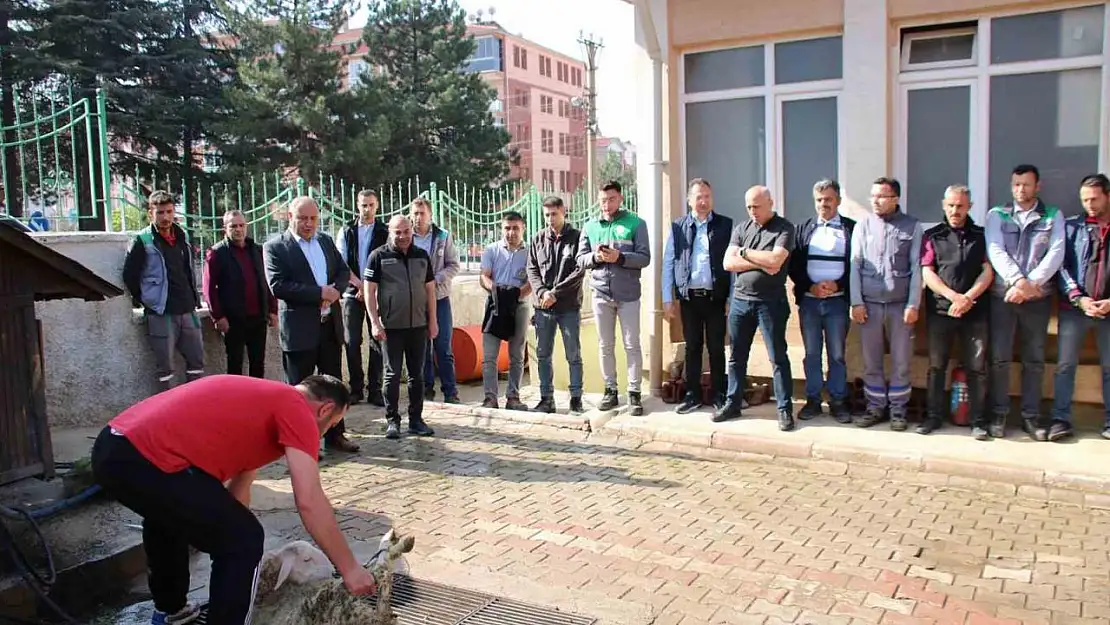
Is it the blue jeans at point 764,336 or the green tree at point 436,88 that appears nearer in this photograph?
the blue jeans at point 764,336

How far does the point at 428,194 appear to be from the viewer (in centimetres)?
1266

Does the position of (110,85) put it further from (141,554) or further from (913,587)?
(913,587)

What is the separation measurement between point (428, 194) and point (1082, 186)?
8.17 m

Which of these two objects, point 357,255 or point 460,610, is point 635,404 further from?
point 460,610

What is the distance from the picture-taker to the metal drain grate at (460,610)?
4320 mm

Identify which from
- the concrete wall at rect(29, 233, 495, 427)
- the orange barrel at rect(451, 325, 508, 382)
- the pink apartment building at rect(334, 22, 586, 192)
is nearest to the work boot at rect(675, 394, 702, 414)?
the orange barrel at rect(451, 325, 508, 382)

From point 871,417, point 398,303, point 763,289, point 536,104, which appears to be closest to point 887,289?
point 763,289

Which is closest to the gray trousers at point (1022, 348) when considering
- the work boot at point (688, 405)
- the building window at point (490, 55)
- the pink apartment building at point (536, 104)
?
the work boot at point (688, 405)

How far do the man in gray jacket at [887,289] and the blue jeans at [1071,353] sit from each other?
1.09m

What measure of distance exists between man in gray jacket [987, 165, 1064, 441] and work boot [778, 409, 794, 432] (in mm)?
1555

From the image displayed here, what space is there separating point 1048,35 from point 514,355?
221 inches

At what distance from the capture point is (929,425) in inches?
294

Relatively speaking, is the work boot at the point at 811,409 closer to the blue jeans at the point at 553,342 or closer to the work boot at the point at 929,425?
the work boot at the point at 929,425

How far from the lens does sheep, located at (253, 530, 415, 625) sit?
3.96 m
